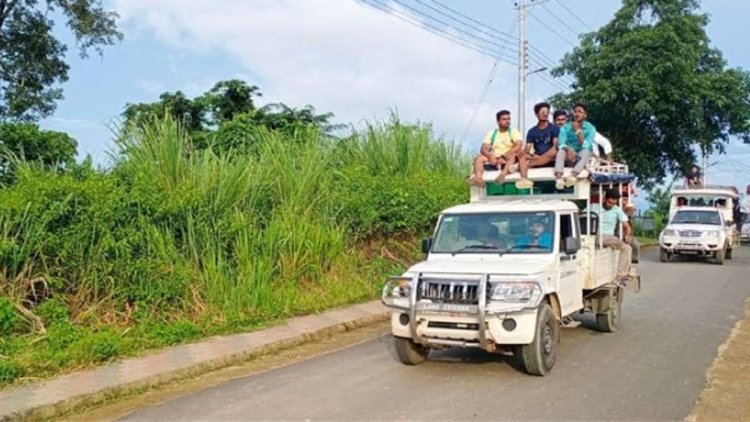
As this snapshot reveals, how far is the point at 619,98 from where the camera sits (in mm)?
27406

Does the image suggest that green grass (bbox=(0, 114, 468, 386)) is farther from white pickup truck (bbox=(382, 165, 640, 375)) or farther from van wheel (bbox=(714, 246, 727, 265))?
van wheel (bbox=(714, 246, 727, 265))

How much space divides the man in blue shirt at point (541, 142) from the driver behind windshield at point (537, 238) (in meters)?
1.88

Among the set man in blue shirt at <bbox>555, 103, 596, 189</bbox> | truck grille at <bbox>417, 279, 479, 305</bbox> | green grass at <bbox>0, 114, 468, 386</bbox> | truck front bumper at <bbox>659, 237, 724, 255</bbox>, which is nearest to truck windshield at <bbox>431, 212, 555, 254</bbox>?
truck grille at <bbox>417, 279, 479, 305</bbox>

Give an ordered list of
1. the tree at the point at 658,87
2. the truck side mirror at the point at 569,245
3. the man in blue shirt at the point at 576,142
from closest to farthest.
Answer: the truck side mirror at the point at 569,245 < the man in blue shirt at the point at 576,142 < the tree at the point at 658,87

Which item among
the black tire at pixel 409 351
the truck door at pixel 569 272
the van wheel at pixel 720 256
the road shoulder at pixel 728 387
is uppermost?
the truck door at pixel 569 272

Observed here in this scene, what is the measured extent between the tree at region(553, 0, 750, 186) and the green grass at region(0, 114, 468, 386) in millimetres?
14820

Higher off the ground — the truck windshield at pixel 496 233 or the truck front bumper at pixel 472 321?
the truck windshield at pixel 496 233

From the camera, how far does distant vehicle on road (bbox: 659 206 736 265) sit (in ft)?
72.3

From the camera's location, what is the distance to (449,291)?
7254 millimetres

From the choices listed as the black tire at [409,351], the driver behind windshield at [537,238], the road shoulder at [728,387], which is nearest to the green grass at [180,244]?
the black tire at [409,351]

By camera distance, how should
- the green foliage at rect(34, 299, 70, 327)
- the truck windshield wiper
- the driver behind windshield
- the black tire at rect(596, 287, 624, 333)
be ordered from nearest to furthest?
1. the driver behind windshield
2. the truck windshield wiper
3. the green foliage at rect(34, 299, 70, 327)
4. the black tire at rect(596, 287, 624, 333)

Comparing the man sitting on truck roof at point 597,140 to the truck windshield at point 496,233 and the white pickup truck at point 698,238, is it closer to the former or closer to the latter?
the truck windshield at point 496,233

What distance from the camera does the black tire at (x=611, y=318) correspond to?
9.80 metres

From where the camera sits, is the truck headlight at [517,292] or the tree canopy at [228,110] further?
the tree canopy at [228,110]
